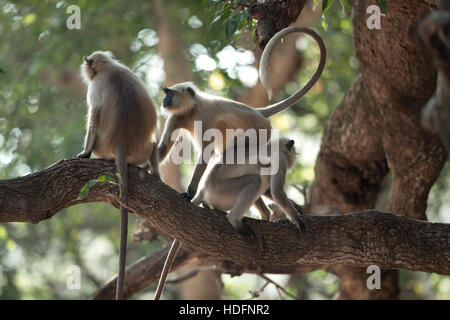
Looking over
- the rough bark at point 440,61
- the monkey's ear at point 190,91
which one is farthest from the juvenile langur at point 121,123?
the rough bark at point 440,61

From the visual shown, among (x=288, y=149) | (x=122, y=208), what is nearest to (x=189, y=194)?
(x=122, y=208)

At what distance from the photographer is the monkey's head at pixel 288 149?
14.6ft

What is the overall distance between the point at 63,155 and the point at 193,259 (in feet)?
10.7

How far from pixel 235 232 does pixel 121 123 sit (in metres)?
1.10

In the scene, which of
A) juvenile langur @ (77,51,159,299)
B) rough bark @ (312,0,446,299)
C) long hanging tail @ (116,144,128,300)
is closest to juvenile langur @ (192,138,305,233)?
juvenile langur @ (77,51,159,299)

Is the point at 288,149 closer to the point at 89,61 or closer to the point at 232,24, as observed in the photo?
the point at 232,24

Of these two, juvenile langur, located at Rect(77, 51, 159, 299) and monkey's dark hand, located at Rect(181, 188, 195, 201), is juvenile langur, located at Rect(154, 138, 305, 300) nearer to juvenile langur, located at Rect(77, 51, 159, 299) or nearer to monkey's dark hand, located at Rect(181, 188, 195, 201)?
monkey's dark hand, located at Rect(181, 188, 195, 201)

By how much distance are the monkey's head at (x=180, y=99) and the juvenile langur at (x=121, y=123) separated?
196mm

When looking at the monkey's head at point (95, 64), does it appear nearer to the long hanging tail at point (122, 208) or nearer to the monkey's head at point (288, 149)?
the long hanging tail at point (122, 208)

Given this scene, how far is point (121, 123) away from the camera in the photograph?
420 centimetres

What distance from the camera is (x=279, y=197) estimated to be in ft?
13.4

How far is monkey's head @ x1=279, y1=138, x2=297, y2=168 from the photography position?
4449 millimetres
